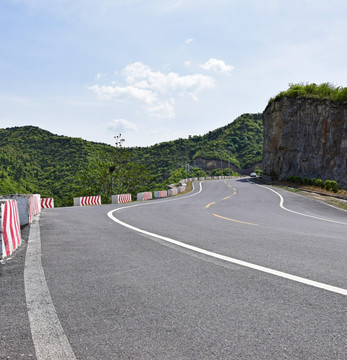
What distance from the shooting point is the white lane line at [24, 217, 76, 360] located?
8.18 ft

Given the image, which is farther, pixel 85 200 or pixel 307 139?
pixel 307 139

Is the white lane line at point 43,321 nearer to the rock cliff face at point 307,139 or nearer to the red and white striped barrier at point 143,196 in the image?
the red and white striped barrier at point 143,196

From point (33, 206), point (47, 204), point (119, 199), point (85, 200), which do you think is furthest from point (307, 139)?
point (33, 206)

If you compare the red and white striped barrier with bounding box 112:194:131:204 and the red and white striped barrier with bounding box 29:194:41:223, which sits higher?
the red and white striped barrier with bounding box 29:194:41:223

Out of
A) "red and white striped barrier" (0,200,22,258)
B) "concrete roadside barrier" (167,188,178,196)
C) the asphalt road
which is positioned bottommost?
"concrete roadside barrier" (167,188,178,196)

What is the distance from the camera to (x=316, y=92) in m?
51.6

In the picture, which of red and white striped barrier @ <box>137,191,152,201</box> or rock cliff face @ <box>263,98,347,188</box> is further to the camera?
rock cliff face @ <box>263,98,347,188</box>

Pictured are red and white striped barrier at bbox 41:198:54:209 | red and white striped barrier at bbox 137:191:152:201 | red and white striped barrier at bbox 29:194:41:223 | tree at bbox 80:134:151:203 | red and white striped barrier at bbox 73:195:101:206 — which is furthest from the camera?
tree at bbox 80:134:151:203

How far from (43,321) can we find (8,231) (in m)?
4.06

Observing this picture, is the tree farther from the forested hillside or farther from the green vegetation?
the green vegetation

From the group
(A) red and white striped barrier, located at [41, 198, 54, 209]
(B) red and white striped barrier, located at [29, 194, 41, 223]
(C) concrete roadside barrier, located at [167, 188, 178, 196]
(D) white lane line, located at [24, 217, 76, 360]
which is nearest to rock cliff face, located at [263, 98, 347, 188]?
(C) concrete roadside barrier, located at [167, 188, 178, 196]

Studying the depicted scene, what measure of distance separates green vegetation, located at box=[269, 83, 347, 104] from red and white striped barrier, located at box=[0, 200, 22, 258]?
45704 millimetres

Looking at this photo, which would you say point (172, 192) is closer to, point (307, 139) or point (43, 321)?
point (307, 139)

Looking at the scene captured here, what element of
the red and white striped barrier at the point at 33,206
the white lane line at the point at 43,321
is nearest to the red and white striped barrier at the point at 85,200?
the red and white striped barrier at the point at 33,206
